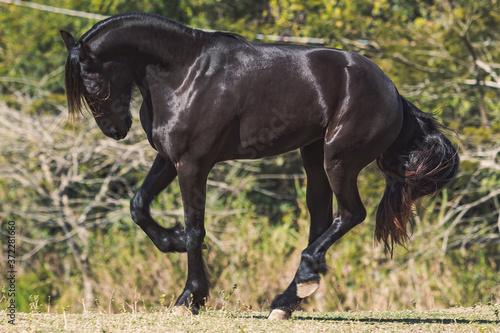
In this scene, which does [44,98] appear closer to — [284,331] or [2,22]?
[2,22]

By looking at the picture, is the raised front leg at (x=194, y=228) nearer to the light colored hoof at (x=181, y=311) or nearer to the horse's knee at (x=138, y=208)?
the light colored hoof at (x=181, y=311)

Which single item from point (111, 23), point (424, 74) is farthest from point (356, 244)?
point (111, 23)

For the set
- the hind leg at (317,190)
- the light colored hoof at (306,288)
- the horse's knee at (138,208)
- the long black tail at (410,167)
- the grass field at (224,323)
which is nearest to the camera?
the grass field at (224,323)

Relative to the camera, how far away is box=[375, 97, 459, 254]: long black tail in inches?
175

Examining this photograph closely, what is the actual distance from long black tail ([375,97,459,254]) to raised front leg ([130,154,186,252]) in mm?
1335

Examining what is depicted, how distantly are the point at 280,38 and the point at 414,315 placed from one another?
18.5 ft

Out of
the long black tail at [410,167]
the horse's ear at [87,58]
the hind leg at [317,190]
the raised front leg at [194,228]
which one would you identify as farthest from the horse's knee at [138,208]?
the long black tail at [410,167]

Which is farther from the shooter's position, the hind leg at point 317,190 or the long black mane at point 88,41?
the hind leg at point 317,190

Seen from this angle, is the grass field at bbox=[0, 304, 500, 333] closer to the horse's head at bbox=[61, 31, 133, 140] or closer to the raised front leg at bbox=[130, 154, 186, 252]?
the raised front leg at bbox=[130, 154, 186, 252]

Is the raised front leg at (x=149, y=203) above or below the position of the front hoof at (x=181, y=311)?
above

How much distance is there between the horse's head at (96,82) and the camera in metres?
4.10

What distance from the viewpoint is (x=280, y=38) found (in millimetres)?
9727

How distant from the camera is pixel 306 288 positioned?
424 cm

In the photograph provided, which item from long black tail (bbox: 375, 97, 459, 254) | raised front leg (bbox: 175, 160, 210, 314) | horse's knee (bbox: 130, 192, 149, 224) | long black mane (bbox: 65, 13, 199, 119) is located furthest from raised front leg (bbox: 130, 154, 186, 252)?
long black tail (bbox: 375, 97, 459, 254)
